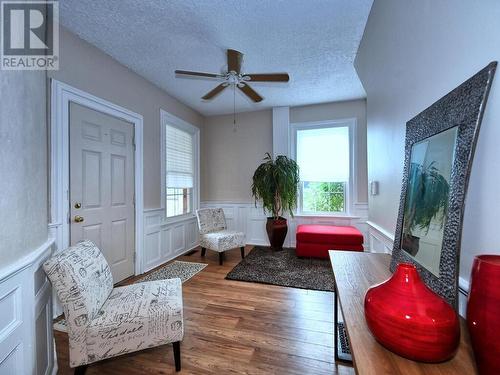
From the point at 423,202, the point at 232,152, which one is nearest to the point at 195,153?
the point at 232,152

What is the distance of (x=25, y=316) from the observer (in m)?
1.03

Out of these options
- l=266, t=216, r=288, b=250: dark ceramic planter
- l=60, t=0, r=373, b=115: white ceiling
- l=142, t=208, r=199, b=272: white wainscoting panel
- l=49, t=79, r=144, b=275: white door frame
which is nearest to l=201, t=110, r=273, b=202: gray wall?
l=266, t=216, r=288, b=250: dark ceramic planter

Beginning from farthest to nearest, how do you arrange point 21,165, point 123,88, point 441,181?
point 123,88 < point 21,165 < point 441,181

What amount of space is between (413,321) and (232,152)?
14.3ft

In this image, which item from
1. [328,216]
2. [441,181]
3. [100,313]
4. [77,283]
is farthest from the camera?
[328,216]

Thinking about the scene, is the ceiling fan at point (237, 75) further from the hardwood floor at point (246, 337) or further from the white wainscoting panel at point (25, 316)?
the hardwood floor at point (246, 337)

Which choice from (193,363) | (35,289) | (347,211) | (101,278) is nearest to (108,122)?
(101,278)

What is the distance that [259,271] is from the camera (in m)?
3.10

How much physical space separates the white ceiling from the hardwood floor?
9.06 feet

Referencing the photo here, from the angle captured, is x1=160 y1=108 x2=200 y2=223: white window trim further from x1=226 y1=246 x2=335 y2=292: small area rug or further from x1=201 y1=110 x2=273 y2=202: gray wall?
x1=226 y1=246 x2=335 y2=292: small area rug

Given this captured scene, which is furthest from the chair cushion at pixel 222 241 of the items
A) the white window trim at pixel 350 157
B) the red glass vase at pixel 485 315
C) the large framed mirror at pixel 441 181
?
the red glass vase at pixel 485 315

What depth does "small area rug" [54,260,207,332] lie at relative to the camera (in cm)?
292

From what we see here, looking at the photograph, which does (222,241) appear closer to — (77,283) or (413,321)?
(77,283)

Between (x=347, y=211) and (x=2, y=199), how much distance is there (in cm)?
430
